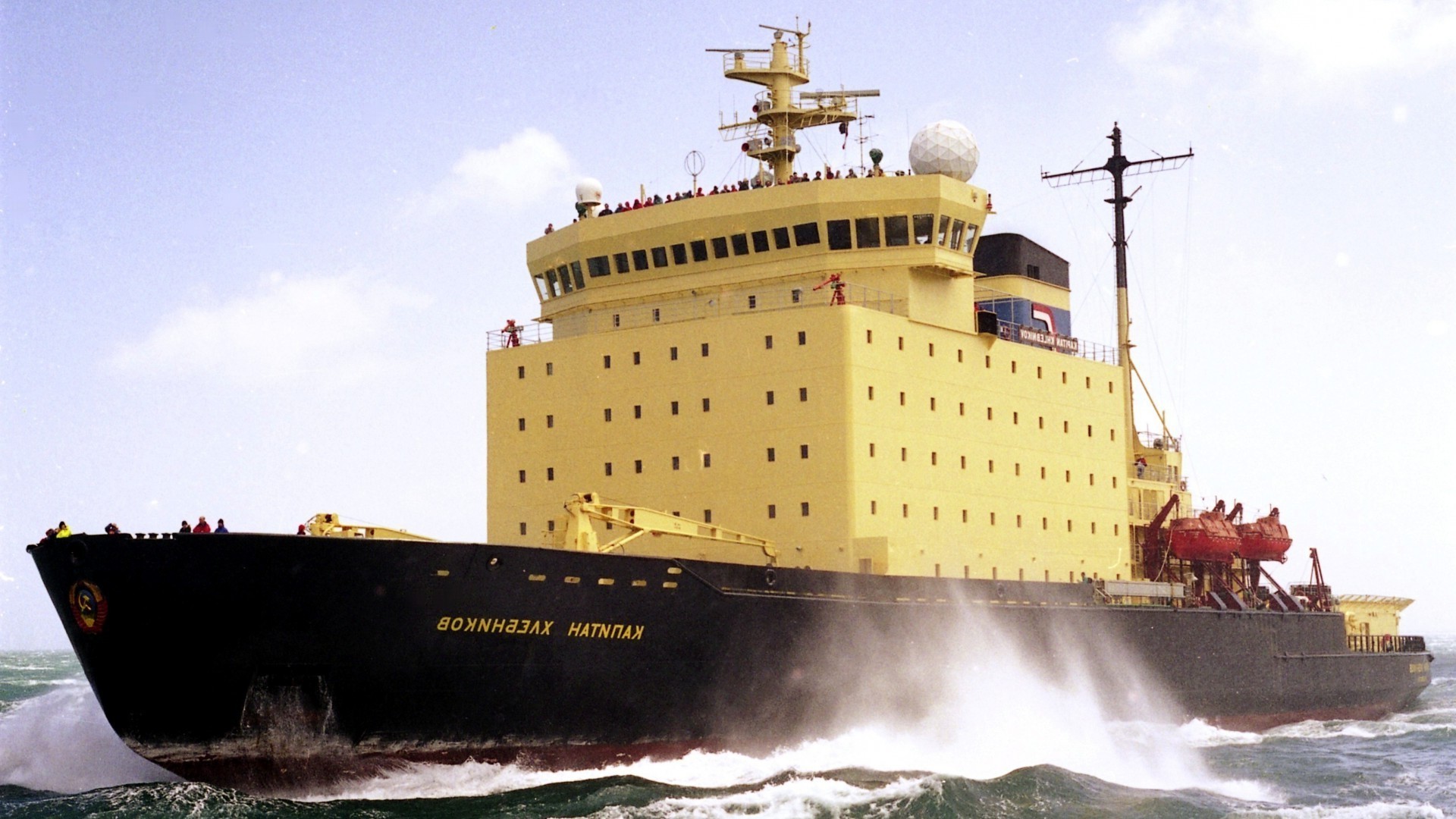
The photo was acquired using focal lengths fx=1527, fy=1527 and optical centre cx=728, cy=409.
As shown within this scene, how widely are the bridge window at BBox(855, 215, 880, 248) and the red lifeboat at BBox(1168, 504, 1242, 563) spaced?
1057cm

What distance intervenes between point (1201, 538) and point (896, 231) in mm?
11035

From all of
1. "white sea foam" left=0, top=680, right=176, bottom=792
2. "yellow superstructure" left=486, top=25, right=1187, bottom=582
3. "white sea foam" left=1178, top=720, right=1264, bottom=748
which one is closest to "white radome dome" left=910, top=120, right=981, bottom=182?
"yellow superstructure" left=486, top=25, right=1187, bottom=582

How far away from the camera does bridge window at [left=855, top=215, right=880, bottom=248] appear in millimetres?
23562

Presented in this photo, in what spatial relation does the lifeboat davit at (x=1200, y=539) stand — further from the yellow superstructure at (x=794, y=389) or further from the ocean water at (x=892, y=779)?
the yellow superstructure at (x=794, y=389)

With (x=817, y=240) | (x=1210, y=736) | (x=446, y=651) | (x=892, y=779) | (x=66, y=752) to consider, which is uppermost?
(x=817, y=240)

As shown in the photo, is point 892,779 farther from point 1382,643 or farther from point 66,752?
point 1382,643

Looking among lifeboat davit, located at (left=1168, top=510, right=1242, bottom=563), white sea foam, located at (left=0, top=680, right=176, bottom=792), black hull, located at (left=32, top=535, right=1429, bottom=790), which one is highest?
lifeboat davit, located at (left=1168, top=510, right=1242, bottom=563)

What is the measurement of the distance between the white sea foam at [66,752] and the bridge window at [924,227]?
13.2m

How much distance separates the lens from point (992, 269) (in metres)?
28.6

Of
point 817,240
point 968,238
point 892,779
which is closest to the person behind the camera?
point 892,779

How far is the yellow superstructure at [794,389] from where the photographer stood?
2216cm

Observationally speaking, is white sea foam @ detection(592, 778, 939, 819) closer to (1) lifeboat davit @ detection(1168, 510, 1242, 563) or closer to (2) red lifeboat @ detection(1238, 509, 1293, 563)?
(1) lifeboat davit @ detection(1168, 510, 1242, 563)

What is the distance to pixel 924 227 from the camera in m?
23.8

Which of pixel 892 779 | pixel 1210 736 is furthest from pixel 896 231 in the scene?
pixel 1210 736
